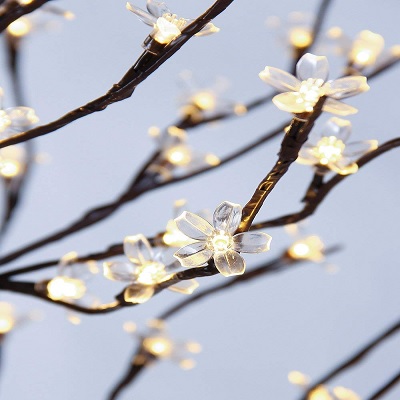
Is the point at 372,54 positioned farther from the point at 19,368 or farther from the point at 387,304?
the point at 19,368

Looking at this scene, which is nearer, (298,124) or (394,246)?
(298,124)

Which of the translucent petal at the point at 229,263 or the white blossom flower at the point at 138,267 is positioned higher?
the translucent petal at the point at 229,263

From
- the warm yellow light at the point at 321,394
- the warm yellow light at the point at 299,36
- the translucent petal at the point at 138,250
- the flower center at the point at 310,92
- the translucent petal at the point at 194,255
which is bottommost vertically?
the warm yellow light at the point at 321,394

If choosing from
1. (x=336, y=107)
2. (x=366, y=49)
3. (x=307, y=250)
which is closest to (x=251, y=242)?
(x=336, y=107)

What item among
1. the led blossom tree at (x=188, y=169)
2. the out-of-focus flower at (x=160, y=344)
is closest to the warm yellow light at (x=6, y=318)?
the led blossom tree at (x=188, y=169)

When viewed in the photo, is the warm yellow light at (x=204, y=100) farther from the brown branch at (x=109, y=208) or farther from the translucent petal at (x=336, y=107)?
the translucent petal at (x=336, y=107)

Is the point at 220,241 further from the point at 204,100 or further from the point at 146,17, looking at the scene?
the point at 204,100

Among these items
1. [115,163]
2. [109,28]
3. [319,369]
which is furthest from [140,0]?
[319,369]

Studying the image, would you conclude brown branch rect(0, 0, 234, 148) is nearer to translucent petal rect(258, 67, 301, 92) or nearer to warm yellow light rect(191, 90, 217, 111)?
translucent petal rect(258, 67, 301, 92)
